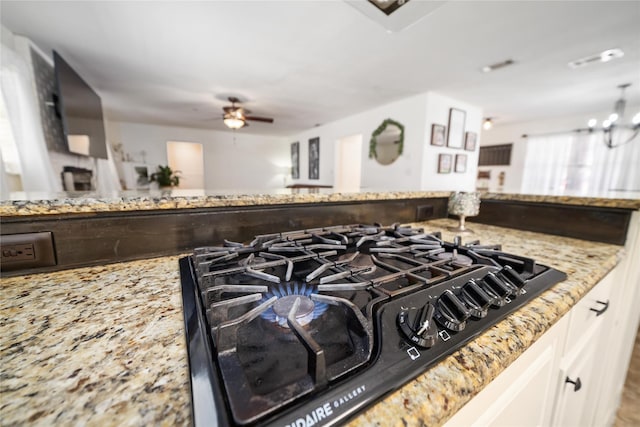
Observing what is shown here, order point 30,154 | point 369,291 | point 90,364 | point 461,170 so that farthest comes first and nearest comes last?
point 461,170 < point 30,154 < point 369,291 < point 90,364

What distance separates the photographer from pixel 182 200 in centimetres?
62

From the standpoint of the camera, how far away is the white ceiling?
1604mm

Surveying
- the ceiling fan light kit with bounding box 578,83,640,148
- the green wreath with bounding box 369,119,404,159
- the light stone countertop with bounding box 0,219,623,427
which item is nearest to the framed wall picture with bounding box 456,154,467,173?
the green wreath with bounding box 369,119,404,159

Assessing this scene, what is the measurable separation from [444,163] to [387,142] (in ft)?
2.80

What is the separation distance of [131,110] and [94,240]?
476 centimetres

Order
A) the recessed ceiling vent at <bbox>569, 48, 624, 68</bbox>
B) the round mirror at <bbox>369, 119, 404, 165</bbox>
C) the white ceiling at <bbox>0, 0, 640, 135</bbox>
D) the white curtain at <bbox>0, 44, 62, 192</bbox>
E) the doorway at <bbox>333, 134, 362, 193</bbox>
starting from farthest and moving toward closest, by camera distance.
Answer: the doorway at <bbox>333, 134, 362, 193</bbox>
the round mirror at <bbox>369, 119, 404, 165</bbox>
the recessed ceiling vent at <bbox>569, 48, 624, 68</bbox>
the white curtain at <bbox>0, 44, 62, 192</bbox>
the white ceiling at <bbox>0, 0, 640, 135</bbox>

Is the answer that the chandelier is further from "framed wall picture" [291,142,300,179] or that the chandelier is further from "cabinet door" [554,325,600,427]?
"framed wall picture" [291,142,300,179]

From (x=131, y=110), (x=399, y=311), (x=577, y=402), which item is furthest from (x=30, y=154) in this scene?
(x=577, y=402)

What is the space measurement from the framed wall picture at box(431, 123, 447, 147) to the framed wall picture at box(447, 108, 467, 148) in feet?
0.42

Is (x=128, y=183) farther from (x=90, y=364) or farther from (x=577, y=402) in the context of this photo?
(x=577, y=402)

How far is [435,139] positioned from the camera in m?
3.21

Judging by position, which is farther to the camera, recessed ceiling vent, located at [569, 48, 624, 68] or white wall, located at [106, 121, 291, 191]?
white wall, located at [106, 121, 291, 191]

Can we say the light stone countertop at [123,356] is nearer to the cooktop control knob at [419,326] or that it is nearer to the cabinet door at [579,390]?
the cooktop control knob at [419,326]

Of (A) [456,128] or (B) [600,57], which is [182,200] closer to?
(B) [600,57]
